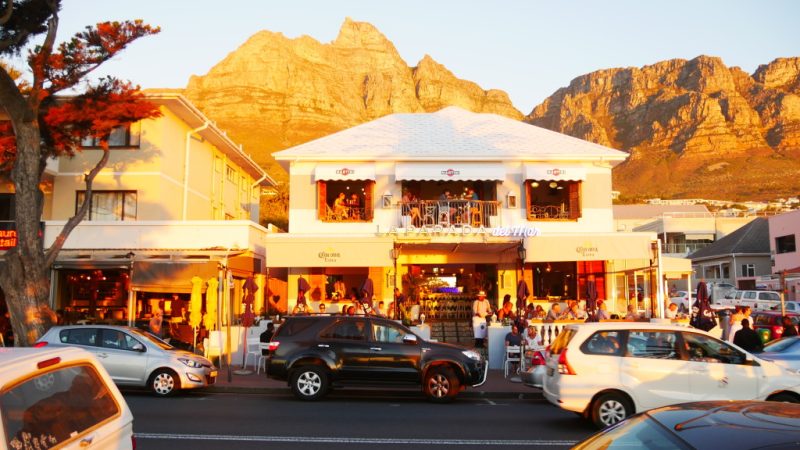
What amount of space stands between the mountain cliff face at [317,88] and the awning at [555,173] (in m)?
90.0

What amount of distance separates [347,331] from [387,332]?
797 mm

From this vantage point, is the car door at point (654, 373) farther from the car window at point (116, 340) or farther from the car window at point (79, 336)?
the car window at point (79, 336)

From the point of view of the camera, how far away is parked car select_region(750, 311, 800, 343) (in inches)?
839

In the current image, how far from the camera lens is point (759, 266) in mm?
52375

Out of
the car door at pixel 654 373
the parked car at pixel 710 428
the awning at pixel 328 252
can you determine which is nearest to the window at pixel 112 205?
the awning at pixel 328 252

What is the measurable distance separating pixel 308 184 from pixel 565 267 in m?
9.51

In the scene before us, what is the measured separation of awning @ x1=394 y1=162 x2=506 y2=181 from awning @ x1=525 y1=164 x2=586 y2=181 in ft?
2.99

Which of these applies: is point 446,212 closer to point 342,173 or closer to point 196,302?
point 342,173

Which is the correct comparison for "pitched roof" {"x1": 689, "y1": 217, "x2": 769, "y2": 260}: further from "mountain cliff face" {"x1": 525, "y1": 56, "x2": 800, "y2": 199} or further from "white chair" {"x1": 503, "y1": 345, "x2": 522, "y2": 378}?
"white chair" {"x1": 503, "y1": 345, "x2": 522, "y2": 378}

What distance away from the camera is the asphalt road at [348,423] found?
9.12 metres

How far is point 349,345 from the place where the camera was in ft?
44.6

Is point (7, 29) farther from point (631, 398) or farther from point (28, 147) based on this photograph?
point (631, 398)

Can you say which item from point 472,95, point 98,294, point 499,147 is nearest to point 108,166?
point 98,294

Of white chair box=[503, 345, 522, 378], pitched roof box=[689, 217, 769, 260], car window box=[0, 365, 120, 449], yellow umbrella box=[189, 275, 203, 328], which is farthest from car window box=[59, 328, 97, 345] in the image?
pitched roof box=[689, 217, 769, 260]
